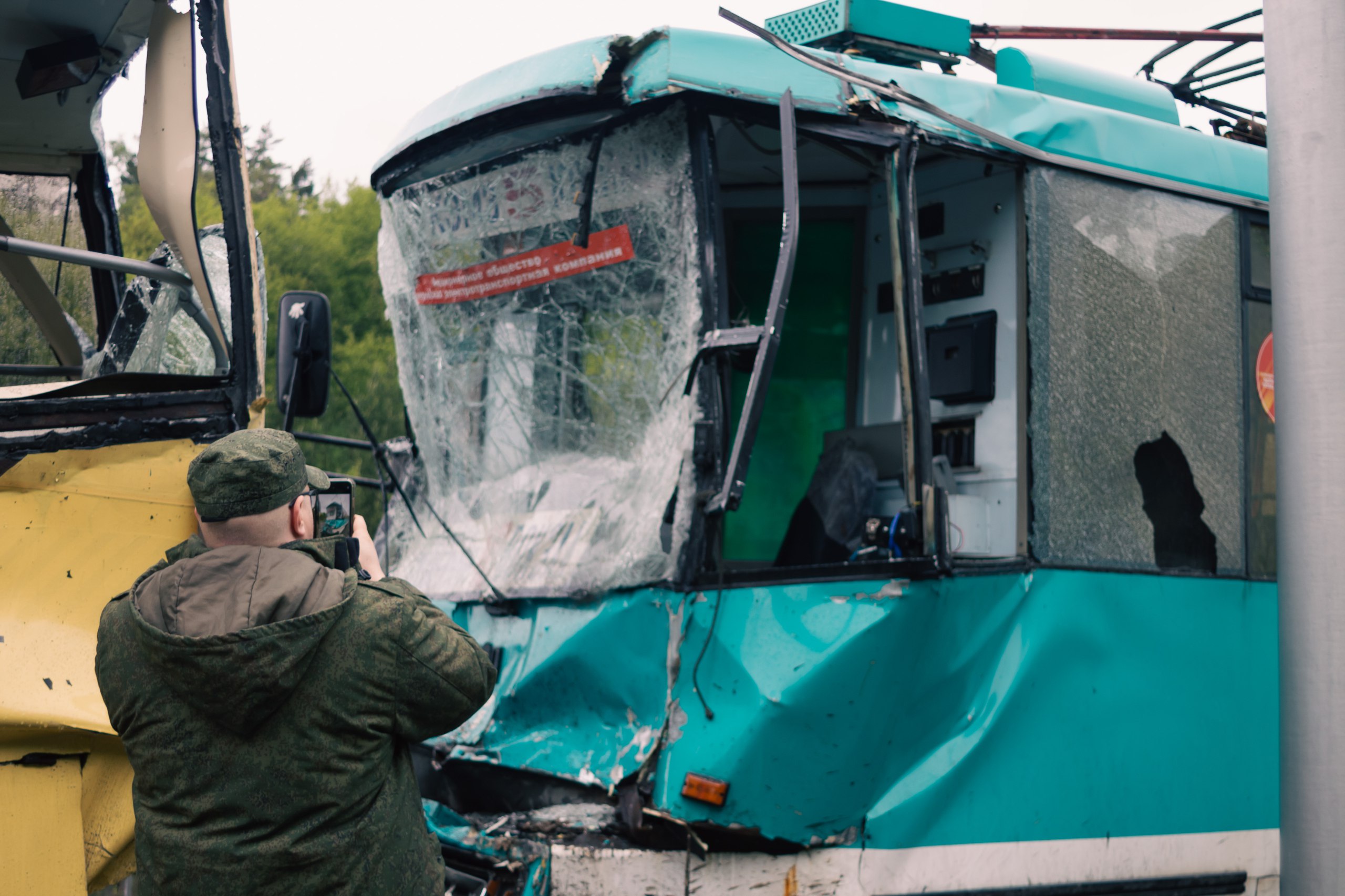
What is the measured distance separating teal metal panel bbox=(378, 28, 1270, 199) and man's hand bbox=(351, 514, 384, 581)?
1.69 metres

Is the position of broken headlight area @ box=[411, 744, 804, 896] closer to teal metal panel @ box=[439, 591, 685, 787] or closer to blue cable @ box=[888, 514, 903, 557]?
teal metal panel @ box=[439, 591, 685, 787]

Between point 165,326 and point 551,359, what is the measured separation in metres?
1.47

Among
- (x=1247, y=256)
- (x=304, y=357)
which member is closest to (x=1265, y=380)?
(x=1247, y=256)

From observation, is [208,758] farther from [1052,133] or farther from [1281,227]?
[1052,133]

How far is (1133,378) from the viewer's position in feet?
14.4

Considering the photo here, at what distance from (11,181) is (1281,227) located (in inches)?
135

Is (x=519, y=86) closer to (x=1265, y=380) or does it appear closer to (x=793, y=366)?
A: (x=793, y=366)

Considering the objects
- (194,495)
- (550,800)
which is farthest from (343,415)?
(194,495)

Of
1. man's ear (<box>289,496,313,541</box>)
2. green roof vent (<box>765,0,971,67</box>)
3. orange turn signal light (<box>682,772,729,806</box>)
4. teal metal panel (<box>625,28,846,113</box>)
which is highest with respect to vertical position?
green roof vent (<box>765,0,971,67</box>)

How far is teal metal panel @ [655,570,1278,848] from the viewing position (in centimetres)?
360

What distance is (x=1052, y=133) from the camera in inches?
172

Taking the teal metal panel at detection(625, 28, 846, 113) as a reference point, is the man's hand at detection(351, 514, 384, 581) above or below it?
below

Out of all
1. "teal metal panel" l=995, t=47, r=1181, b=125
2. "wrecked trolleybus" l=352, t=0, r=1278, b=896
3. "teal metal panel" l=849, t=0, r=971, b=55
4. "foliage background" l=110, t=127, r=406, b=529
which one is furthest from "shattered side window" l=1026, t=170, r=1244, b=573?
"foliage background" l=110, t=127, r=406, b=529

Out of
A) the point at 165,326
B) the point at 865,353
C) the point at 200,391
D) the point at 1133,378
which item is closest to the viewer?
the point at 200,391
